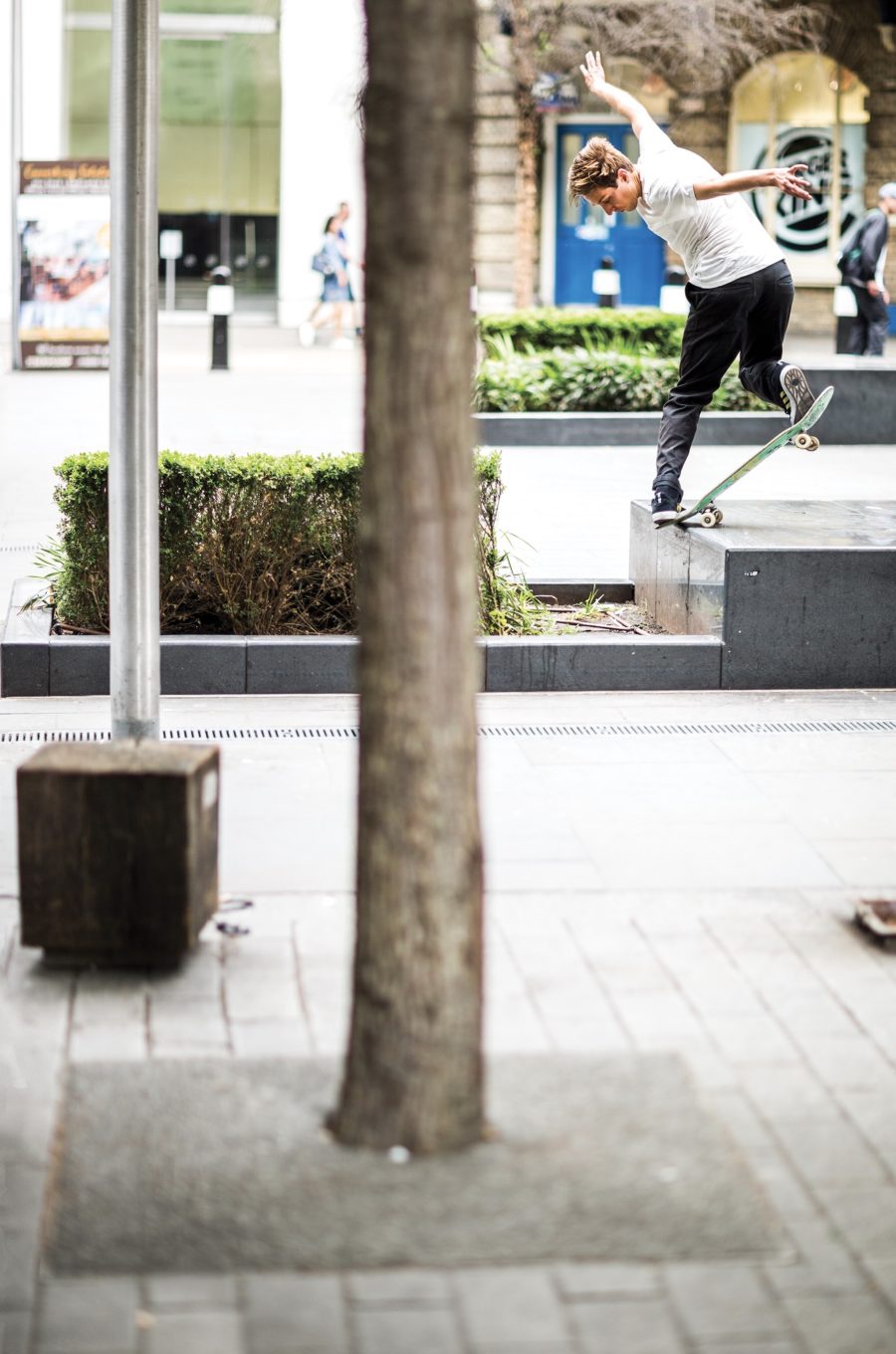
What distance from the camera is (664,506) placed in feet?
28.7

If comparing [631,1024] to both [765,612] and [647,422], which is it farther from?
[647,422]

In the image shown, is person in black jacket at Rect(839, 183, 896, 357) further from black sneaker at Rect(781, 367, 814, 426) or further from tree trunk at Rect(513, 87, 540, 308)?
black sneaker at Rect(781, 367, 814, 426)

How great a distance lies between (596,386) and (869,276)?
18.0ft

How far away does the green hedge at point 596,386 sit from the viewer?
16.1 metres

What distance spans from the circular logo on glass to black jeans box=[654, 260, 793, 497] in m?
21.2

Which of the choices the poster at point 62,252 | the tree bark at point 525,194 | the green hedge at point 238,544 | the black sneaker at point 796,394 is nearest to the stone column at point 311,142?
the tree bark at point 525,194

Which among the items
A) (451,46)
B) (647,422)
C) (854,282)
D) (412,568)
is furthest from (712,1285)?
(854,282)

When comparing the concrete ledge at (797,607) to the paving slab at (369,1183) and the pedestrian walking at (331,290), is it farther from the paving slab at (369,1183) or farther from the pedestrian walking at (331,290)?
the pedestrian walking at (331,290)

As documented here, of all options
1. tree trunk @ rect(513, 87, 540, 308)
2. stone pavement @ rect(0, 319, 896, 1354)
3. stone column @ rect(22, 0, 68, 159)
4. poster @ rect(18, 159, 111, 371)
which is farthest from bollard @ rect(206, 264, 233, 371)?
stone pavement @ rect(0, 319, 896, 1354)

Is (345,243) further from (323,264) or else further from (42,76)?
(42,76)

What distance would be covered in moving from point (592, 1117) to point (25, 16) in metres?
27.2

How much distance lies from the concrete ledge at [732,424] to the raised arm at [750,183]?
7.11 metres

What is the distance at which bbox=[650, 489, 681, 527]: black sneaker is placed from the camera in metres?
8.68

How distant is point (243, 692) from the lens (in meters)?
7.86
